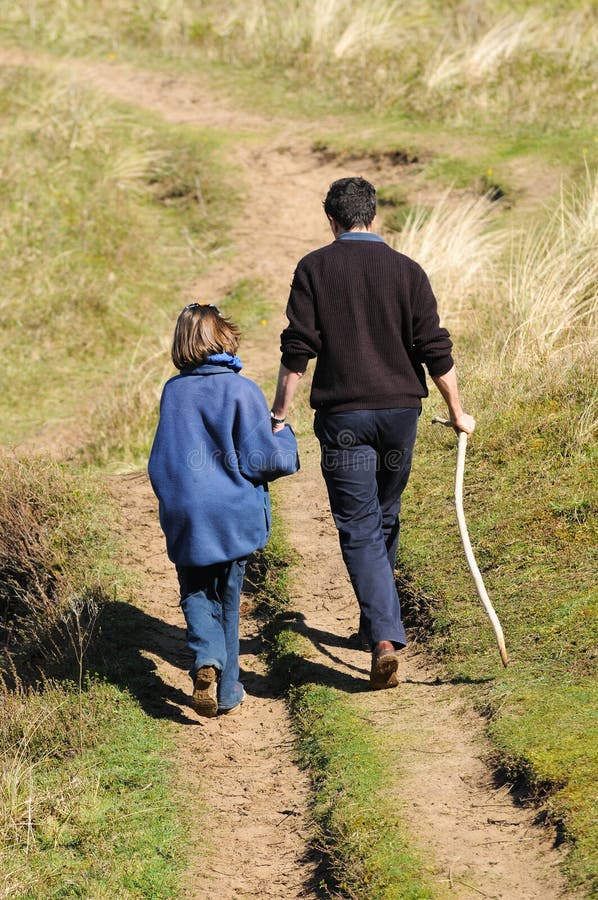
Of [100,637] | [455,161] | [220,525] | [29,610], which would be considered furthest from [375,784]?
[455,161]

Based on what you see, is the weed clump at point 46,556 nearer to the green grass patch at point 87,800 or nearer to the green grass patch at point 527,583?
the green grass patch at point 87,800

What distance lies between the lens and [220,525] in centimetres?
455

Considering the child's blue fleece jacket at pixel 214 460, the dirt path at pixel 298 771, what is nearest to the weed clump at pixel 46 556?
the dirt path at pixel 298 771

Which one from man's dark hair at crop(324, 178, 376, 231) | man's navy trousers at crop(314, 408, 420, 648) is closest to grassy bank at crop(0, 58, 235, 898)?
man's navy trousers at crop(314, 408, 420, 648)

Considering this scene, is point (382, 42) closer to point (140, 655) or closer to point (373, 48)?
point (373, 48)

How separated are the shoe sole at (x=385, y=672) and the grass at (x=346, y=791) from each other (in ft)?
0.54

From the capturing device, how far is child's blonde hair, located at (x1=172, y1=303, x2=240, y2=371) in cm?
444

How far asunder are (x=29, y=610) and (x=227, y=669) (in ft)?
6.41

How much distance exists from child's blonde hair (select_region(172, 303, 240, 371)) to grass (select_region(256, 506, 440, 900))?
1619mm

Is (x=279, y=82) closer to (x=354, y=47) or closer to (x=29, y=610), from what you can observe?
(x=354, y=47)

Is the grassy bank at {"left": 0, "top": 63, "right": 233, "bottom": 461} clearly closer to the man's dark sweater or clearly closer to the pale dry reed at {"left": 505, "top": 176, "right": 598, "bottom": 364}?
the pale dry reed at {"left": 505, "top": 176, "right": 598, "bottom": 364}

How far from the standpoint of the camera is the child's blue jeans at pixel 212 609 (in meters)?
4.69

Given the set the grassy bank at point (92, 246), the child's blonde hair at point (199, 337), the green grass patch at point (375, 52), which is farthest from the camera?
the green grass patch at point (375, 52)

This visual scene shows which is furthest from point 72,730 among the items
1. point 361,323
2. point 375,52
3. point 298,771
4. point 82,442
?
point 375,52
